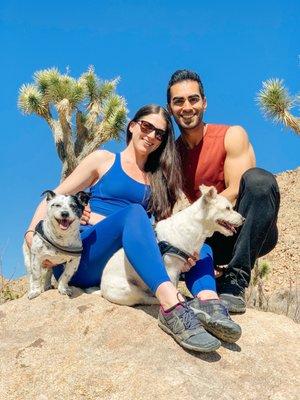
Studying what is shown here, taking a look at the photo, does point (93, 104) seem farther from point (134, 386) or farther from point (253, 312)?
point (134, 386)

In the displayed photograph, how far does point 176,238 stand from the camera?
4.25 m

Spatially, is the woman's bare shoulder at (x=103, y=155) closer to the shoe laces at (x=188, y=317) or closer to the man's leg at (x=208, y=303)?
the man's leg at (x=208, y=303)

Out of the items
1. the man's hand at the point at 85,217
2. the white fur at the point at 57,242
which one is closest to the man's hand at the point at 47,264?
the white fur at the point at 57,242

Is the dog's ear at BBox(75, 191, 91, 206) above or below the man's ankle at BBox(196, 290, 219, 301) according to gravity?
above

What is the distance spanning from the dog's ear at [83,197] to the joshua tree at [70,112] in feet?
35.9

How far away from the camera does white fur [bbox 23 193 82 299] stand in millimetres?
4215

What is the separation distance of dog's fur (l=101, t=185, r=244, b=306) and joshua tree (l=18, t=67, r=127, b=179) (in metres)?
11.2

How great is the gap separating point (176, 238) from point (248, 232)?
0.63 meters

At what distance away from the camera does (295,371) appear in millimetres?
3828

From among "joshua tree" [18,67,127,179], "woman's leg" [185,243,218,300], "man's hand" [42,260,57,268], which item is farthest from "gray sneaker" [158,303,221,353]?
"joshua tree" [18,67,127,179]

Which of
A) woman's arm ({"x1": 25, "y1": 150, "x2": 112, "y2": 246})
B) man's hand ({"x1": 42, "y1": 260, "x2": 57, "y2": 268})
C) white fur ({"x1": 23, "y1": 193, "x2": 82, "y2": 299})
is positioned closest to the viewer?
white fur ({"x1": 23, "y1": 193, "x2": 82, "y2": 299})

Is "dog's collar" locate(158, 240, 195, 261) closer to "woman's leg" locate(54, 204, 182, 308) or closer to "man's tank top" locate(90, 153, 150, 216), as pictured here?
"woman's leg" locate(54, 204, 182, 308)

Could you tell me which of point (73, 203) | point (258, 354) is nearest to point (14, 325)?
point (73, 203)

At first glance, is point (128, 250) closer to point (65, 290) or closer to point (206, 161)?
point (65, 290)
